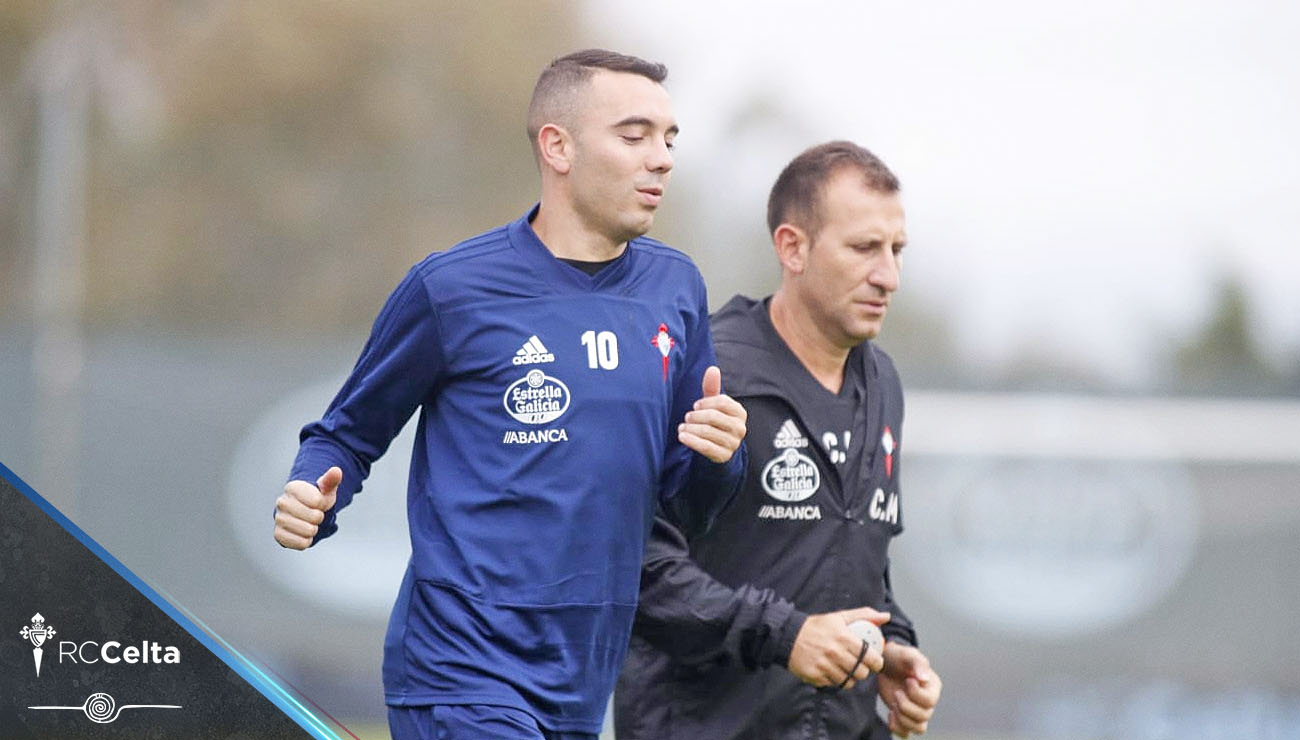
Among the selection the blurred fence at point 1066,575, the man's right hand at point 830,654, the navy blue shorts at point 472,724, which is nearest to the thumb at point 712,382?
the man's right hand at point 830,654

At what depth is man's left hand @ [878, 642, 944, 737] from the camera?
4.77 meters

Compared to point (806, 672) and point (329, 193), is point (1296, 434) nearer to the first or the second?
point (806, 672)

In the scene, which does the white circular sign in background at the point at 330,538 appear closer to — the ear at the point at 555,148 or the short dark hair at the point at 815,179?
the short dark hair at the point at 815,179

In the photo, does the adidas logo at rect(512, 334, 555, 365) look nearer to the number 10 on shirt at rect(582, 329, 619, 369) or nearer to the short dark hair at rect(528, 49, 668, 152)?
the number 10 on shirt at rect(582, 329, 619, 369)

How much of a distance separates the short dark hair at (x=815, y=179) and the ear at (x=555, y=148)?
3.45 feet

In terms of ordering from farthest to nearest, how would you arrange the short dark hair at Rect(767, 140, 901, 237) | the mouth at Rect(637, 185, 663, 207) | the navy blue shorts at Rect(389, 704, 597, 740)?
the short dark hair at Rect(767, 140, 901, 237), the mouth at Rect(637, 185, 663, 207), the navy blue shorts at Rect(389, 704, 597, 740)

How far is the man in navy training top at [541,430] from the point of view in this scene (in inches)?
156

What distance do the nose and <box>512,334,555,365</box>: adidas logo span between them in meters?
0.50

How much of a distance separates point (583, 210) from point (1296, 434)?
31.9 ft

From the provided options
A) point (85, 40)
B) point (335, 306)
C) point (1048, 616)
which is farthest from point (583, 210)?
point (85, 40)

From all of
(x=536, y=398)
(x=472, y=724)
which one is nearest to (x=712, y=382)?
(x=536, y=398)

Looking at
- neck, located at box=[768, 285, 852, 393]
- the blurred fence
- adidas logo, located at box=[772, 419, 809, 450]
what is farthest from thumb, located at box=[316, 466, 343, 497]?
the blurred fence

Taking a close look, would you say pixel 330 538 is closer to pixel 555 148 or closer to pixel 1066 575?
pixel 1066 575

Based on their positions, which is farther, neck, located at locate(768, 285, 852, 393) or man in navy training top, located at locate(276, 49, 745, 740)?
neck, located at locate(768, 285, 852, 393)
